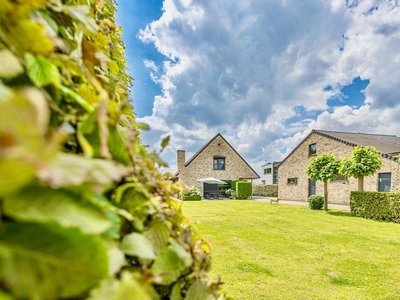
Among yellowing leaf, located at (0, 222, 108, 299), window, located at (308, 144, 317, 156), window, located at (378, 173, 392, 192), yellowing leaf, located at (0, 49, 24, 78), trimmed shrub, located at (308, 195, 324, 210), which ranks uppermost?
window, located at (308, 144, 317, 156)

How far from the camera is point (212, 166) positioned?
24.6m

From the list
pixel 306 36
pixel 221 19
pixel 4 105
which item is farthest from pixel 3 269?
pixel 306 36

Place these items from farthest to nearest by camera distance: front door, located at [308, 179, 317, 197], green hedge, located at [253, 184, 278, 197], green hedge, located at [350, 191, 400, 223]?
1. green hedge, located at [253, 184, 278, 197]
2. front door, located at [308, 179, 317, 197]
3. green hedge, located at [350, 191, 400, 223]

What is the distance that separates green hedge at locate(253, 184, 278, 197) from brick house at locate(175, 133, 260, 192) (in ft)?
8.92

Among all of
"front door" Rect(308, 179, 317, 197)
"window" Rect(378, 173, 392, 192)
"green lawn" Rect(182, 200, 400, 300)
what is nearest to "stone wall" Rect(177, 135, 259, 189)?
"front door" Rect(308, 179, 317, 197)

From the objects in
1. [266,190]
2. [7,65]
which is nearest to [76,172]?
[7,65]

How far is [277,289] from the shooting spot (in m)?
3.61

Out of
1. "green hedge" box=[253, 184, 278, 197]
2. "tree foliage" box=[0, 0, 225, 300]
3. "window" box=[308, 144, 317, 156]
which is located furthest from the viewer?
"green hedge" box=[253, 184, 278, 197]

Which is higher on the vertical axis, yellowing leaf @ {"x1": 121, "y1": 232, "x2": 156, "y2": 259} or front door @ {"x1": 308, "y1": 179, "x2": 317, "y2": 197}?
yellowing leaf @ {"x1": 121, "y1": 232, "x2": 156, "y2": 259}

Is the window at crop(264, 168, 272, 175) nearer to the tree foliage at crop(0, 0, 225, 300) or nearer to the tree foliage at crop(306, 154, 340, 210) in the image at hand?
the tree foliage at crop(306, 154, 340, 210)

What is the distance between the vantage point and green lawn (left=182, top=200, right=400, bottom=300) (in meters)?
3.62

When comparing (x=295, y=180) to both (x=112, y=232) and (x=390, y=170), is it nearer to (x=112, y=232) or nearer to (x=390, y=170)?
(x=390, y=170)

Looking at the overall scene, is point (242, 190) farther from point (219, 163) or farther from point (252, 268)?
point (252, 268)

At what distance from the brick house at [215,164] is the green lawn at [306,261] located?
15.7 m
